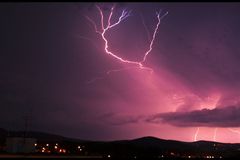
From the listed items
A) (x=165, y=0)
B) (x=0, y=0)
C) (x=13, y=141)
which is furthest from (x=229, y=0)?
(x=13, y=141)

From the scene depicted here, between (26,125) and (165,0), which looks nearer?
(165,0)

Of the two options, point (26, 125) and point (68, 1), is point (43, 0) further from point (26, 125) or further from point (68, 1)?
point (26, 125)

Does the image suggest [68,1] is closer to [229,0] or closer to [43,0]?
[43,0]

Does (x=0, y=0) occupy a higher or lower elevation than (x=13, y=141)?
higher

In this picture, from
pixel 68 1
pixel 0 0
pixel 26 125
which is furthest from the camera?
pixel 26 125

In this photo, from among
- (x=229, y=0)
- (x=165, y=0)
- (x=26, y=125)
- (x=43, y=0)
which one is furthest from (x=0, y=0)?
(x=26, y=125)

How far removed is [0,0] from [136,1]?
20.7 ft

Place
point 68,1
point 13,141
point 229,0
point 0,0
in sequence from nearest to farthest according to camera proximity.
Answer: point 68,1 → point 0,0 → point 229,0 → point 13,141

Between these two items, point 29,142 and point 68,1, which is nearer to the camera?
point 68,1

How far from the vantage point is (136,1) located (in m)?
20.3

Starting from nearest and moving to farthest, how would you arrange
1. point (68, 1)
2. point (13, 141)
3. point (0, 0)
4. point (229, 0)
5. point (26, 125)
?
point (68, 1)
point (0, 0)
point (229, 0)
point (13, 141)
point (26, 125)

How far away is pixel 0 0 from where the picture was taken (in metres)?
20.5

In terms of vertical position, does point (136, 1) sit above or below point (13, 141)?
above

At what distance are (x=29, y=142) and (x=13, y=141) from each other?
10.6ft
